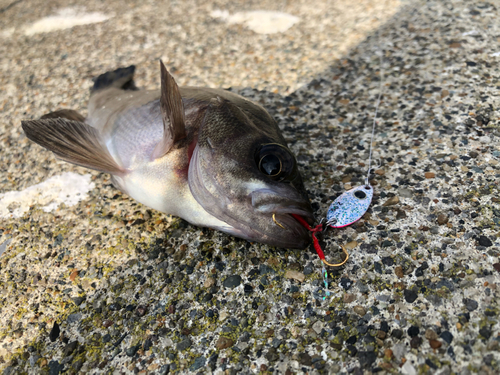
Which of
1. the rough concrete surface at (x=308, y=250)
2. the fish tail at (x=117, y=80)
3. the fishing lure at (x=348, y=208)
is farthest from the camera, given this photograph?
the fish tail at (x=117, y=80)

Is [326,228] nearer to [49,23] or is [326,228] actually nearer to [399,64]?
[399,64]

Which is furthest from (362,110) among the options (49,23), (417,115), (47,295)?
(49,23)

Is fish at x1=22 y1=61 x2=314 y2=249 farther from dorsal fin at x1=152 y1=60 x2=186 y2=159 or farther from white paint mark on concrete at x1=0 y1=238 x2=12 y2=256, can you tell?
white paint mark on concrete at x1=0 y1=238 x2=12 y2=256

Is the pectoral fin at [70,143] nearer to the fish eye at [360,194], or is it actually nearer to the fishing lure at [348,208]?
the fishing lure at [348,208]

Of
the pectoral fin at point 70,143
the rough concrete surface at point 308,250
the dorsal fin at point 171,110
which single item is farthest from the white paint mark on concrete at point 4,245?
the dorsal fin at point 171,110

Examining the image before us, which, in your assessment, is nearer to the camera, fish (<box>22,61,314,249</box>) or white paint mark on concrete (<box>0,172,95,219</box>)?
fish (<box>22,61,314,249</box>)

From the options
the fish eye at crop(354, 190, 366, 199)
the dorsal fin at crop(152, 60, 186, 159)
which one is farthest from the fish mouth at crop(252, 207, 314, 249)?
the dorsal fin at crop(152, 60, 186, 159)

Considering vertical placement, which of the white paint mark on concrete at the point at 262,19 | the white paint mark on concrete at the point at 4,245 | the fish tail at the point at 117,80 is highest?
the fish tail at the point at 117,80

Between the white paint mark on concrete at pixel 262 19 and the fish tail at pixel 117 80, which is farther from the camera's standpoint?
the white paint mark on concrete at pixel 262 19
